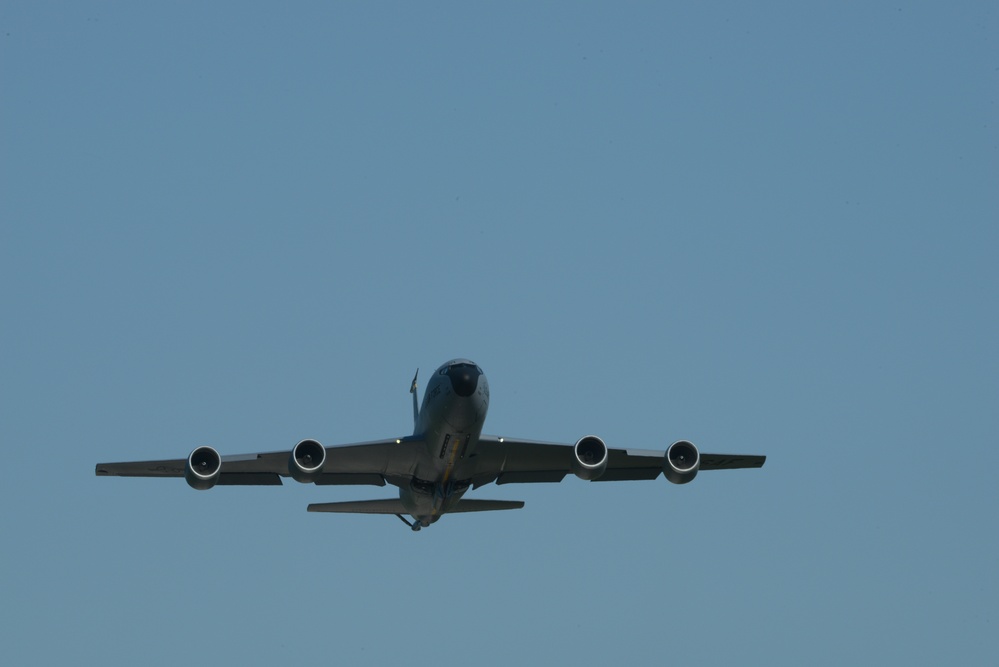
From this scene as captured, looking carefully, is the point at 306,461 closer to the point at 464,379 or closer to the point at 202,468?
the point at 202,468

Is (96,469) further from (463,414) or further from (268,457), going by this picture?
(463,414)

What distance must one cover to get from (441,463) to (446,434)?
2018 mm

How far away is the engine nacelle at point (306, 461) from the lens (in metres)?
43.4

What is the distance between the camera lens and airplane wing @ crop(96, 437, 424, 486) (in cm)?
4600

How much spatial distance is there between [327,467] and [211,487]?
4.79m

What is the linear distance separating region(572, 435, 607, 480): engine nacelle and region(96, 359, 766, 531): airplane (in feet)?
0.10


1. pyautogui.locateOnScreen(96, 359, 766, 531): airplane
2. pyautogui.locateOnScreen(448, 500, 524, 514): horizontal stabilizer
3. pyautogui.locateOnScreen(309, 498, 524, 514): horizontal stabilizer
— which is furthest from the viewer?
pyautogui.locateOnScreen(448, 500, 524, 514): horizontal stabilizer

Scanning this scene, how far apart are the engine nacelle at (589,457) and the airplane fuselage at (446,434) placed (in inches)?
118

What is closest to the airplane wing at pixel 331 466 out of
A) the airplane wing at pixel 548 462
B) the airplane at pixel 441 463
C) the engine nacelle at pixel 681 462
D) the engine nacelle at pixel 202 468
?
the airplane at pixel 441 463

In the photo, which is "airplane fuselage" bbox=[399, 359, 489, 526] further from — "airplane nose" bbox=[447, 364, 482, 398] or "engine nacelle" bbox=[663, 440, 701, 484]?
"engine nacelle" bbox=[663, 440, 701, 484]

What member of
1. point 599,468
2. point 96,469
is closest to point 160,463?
point 96,469

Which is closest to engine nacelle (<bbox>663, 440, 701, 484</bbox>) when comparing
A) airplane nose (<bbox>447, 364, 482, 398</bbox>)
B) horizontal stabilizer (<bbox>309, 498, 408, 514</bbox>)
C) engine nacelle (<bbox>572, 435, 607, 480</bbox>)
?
engine nacelle (<bbox>572, 435, 607, 480</bbox>)

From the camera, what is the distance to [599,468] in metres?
44.6

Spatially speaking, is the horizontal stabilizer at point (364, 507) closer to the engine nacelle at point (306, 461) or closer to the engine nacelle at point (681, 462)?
the engine nacelle at point (306, 461)
